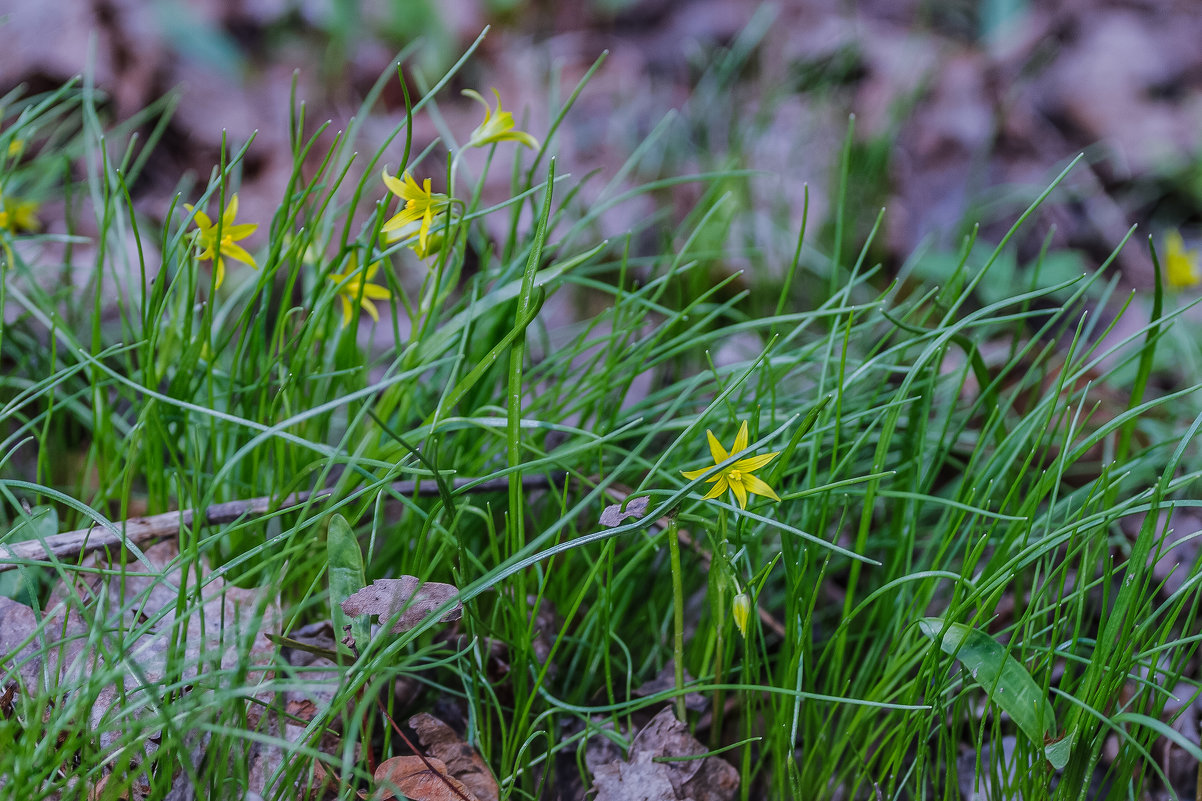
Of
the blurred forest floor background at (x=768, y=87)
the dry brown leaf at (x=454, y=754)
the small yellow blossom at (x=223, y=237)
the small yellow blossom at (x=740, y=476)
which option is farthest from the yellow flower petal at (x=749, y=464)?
the blurred forest floor background at (x=768, y=87)

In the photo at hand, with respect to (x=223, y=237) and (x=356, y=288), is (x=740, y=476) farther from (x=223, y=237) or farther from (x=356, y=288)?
(x=223, y=237)

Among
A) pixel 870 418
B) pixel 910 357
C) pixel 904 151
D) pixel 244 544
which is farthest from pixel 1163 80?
pixel 244 544

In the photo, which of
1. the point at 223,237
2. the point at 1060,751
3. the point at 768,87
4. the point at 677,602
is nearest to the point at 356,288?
the point at 223,237

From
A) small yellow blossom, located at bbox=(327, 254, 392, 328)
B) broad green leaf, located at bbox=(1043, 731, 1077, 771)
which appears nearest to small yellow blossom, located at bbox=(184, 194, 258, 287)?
Answer: small yellow blossom, located at bbox=(327, 254, 392, 328)

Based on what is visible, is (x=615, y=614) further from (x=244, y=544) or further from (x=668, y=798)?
(x=244, y=544)

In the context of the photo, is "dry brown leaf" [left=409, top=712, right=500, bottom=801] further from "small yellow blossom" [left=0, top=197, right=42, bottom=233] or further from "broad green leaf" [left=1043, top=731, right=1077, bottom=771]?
"small yellow blossom" [left=0, top=197, right=42, bottom=233]

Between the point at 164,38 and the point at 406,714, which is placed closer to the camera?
the point at 406,714
